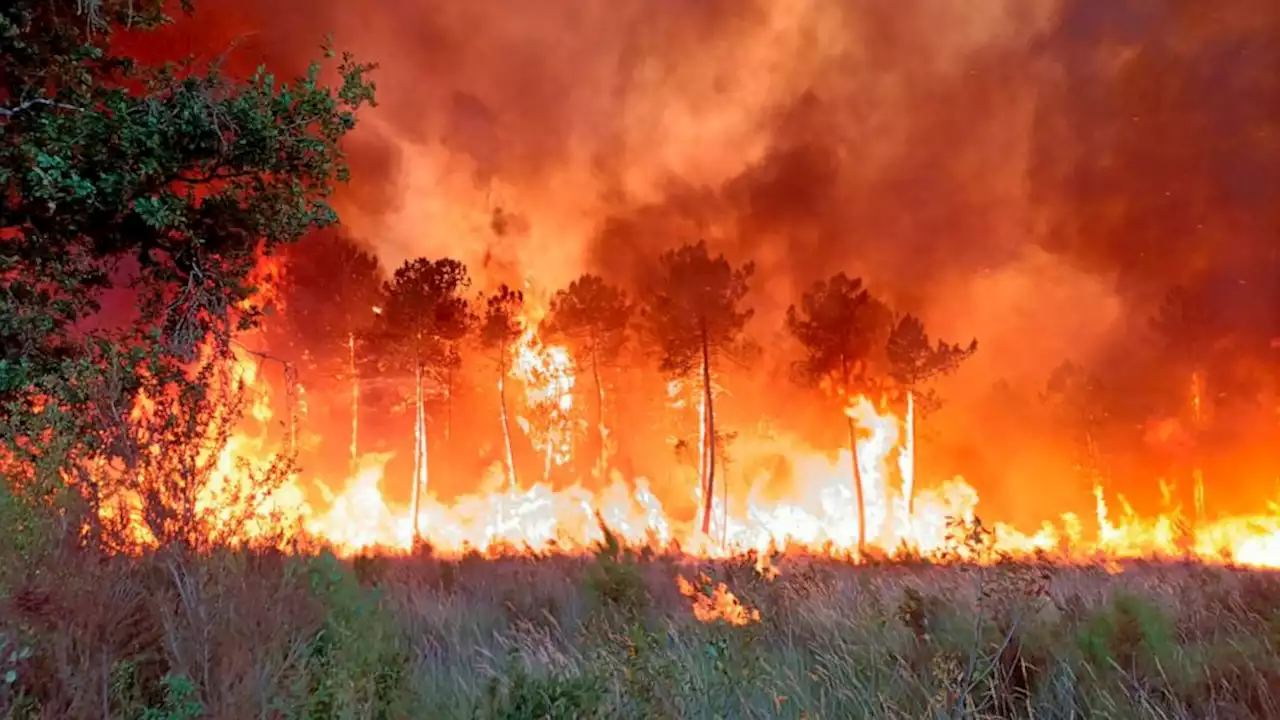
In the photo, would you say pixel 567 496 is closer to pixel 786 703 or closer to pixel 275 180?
pixel 275 180

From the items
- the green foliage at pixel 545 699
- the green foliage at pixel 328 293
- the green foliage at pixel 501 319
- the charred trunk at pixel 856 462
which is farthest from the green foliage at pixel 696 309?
the green foliage at pixel 545 699

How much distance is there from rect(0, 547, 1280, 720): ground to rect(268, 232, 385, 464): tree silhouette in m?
32.7

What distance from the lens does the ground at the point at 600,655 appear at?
3715 mm

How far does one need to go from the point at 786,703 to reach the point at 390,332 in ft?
95.8

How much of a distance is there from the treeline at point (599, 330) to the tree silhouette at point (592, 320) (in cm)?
6

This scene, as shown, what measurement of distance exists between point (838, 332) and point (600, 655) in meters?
27.8

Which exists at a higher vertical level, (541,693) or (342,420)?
(342,420)

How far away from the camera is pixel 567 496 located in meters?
32.3

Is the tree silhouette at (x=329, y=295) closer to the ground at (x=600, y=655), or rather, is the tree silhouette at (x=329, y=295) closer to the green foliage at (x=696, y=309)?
the green foliage at (x=696, y=309)

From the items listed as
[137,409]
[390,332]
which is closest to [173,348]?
[137,409]

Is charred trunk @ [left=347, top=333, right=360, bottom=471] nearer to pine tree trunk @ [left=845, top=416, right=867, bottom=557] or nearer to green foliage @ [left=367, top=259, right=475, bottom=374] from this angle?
green foliage @ [left=367, top=259, right=475, bottom=374]

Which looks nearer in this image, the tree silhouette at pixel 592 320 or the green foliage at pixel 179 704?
the green foliage at pixel 179 704

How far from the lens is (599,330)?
124 ft

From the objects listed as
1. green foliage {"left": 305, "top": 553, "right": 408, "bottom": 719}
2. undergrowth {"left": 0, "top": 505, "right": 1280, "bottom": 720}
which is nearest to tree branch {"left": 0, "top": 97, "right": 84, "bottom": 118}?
undergrowth {"left": 0, "top": 505, "right": 1280, "bottom": 720}
